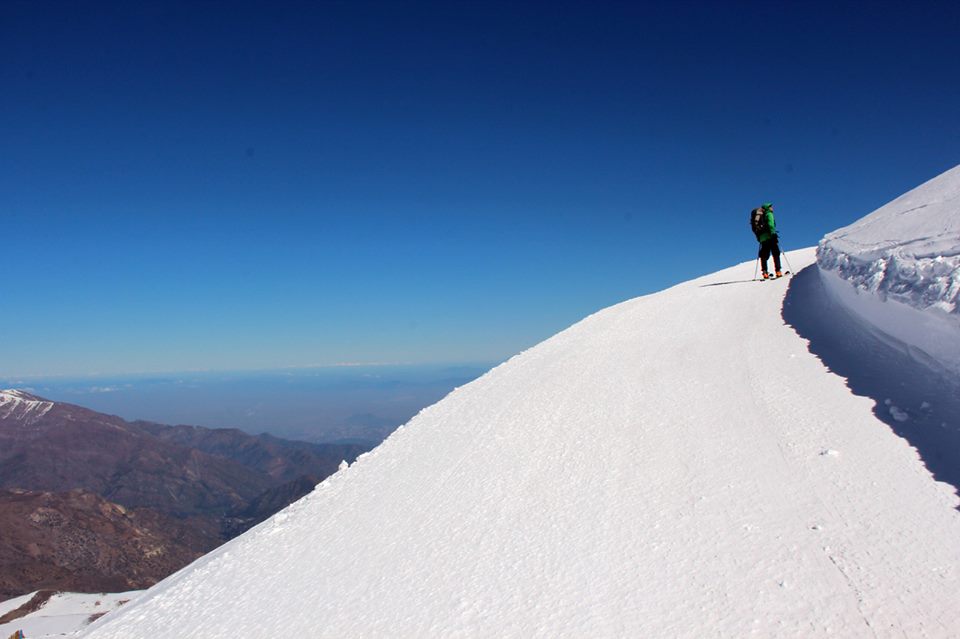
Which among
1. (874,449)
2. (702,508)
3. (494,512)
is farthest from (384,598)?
(874,449)

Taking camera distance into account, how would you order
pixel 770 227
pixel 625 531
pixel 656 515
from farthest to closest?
pixel 770 227, pixel 656 515, pixel 625 531

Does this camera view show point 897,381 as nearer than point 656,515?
No

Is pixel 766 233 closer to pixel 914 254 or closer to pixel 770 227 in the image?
pixel 770 227

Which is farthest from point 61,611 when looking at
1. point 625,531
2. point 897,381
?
point 897,381

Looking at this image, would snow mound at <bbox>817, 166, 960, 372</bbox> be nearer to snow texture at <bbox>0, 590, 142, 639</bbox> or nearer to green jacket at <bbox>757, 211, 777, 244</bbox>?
green jacket at <bbox>757, 211, 777, 244</bbox>

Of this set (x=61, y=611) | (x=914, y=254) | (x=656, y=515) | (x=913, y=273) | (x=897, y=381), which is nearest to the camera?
(x=656, y=515)

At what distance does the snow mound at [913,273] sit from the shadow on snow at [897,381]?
0.22 meters

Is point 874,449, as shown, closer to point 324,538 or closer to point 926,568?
point 926,568

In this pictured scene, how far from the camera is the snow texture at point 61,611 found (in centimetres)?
6281

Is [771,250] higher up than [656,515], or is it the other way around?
[771,250]

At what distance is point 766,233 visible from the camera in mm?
17516

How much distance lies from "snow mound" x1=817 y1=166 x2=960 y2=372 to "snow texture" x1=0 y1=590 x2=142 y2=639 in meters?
74.7

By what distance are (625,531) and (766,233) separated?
15503mm

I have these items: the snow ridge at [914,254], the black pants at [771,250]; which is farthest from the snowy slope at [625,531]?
the black pants at [771,250]
